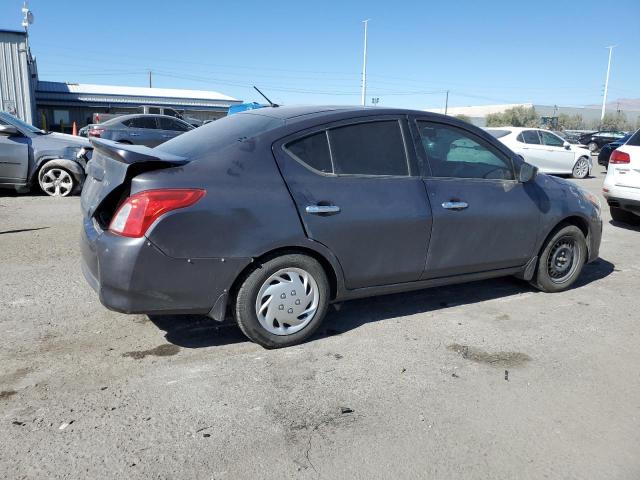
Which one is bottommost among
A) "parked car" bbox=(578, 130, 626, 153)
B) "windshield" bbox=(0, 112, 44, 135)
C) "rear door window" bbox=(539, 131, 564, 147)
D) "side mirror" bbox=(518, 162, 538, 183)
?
"side mirror" bbox=(518, 162, 538, 183)

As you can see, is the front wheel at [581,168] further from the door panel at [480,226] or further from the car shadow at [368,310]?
the door panel at [480,226]

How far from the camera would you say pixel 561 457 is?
261cm

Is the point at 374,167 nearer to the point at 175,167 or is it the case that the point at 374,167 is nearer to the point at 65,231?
the point at 175,167

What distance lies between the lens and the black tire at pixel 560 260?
15.9 feet

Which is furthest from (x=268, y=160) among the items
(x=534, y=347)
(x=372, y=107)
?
(x=534, y=347)

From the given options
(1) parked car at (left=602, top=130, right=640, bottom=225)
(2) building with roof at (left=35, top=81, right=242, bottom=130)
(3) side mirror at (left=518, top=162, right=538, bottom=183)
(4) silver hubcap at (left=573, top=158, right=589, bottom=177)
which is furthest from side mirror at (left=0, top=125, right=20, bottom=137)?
(2) building with roof at (left=35, top=81, right=242, bottom=130)

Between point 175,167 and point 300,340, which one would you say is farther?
point 300,340

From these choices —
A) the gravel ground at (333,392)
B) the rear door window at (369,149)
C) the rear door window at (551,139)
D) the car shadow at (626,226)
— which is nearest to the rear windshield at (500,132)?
the rear door window at (551,139)

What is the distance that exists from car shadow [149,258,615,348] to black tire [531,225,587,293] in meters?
0.20

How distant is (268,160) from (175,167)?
1.96 feet

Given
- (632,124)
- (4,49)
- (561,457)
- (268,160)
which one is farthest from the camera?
(632,124)

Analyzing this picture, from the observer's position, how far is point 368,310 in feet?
14.6

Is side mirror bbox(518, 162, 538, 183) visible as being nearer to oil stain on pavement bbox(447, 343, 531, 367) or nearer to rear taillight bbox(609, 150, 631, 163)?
oil stain on pavement bbox(447, 343, 531, 367)

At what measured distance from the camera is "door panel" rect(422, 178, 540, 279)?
4082mm
